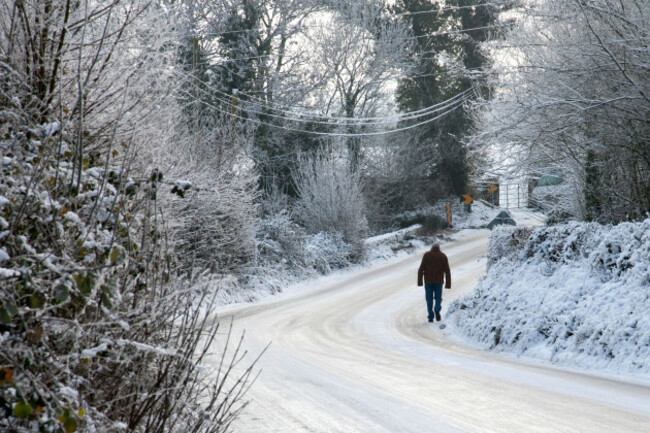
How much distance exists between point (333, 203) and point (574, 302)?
59.7 ft

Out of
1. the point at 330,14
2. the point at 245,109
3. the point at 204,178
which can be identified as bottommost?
the point at 204,178

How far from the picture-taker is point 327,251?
27.2 m

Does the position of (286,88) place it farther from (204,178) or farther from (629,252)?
(629,252)

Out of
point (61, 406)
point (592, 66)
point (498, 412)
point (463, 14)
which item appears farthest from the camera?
point (463, 14)

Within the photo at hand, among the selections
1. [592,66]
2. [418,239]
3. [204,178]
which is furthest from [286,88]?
[592,66]

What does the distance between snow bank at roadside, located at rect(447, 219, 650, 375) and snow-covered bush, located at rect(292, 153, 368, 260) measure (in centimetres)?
1404

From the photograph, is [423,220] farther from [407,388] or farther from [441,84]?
[407,388]

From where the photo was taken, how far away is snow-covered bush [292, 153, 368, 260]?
28.6m

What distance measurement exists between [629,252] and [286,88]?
24783 mm

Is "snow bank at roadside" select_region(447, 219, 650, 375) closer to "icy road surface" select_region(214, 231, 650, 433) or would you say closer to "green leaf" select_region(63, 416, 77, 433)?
"icy road surface" select_region(214, 231, 650, 433)

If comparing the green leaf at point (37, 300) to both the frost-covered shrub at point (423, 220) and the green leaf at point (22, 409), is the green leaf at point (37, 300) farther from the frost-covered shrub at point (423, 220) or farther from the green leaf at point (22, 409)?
the frost-covered shrub at point (423, 220)

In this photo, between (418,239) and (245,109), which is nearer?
(245,109)

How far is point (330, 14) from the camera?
37.0m

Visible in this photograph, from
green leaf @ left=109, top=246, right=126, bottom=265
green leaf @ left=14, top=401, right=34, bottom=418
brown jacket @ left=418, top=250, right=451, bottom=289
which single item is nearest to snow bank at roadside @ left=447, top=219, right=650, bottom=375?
brown jacket @ left=418, top=250, right=451, bottom=289
